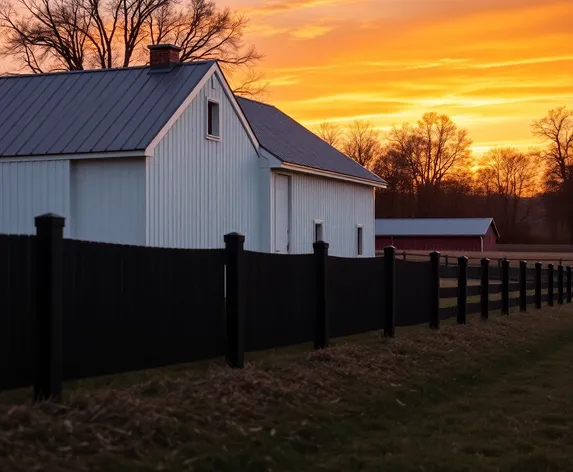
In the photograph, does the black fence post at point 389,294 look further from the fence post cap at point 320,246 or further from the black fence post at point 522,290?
the black fence post at point 522,290

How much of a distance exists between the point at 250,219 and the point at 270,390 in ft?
56.1

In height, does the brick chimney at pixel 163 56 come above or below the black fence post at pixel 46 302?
above

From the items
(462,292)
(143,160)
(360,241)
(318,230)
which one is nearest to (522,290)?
(462,292)

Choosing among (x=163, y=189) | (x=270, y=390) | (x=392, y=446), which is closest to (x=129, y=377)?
(x=270, y=390)

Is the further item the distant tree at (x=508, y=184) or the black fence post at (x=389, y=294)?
the distant tree at (x=508, y=184)

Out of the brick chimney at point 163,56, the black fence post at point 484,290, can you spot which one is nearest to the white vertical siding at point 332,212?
the brick chimney at point 163,56

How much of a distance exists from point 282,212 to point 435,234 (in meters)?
64.2

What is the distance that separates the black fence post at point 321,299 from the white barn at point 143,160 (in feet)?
31.1

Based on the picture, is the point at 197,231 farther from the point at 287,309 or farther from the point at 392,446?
the point at 392,446

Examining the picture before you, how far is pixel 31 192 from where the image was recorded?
834 inches

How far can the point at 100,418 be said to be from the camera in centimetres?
659

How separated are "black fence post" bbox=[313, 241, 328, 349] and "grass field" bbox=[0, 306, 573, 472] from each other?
11.7 inches

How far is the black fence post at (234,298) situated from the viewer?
945cm

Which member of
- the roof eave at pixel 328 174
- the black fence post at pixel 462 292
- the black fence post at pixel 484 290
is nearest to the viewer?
the black fence post at pixel 462 292
